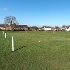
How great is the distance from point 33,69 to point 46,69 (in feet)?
1.74

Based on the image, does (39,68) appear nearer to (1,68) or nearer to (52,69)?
(52,69)

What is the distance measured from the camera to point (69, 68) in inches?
271

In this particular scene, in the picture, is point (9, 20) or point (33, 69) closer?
point (33, 69)

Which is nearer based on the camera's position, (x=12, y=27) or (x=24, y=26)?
(x=12, y=27)

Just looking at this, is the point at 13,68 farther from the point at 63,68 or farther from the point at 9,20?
the point at 9,20

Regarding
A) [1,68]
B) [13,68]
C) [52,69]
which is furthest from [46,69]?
[1,68]

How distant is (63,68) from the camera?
6.90 m

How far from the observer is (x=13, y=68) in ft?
22.7

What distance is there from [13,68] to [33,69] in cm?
87

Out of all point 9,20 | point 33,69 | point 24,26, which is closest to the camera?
point 33,69

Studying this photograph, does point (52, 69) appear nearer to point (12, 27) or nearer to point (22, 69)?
point (22, 69)

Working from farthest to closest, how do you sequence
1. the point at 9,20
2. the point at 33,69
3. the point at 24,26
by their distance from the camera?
the point at 24,26 → the point at 9,20 → the point at 33,69

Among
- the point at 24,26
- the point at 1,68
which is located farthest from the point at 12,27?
the point at 1,68

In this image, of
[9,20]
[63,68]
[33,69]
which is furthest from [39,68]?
[9,20]
